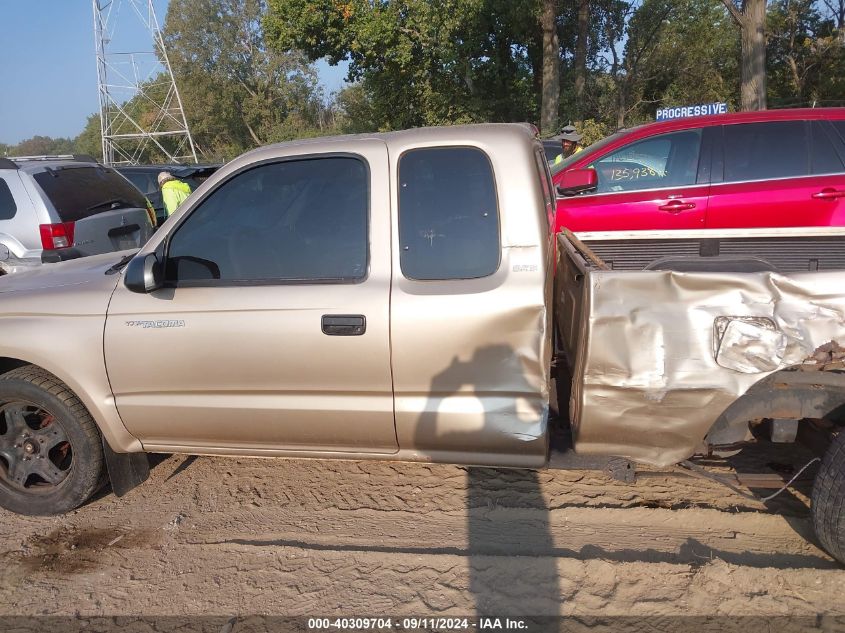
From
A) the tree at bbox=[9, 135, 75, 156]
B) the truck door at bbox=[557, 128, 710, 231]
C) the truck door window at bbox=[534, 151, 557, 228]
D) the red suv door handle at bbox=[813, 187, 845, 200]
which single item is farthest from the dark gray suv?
the tree at bbox=[9, 135, 75, 156]

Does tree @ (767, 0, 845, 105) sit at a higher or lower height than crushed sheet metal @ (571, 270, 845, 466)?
higher

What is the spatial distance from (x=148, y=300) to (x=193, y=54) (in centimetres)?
4470

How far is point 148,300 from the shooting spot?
323 cm

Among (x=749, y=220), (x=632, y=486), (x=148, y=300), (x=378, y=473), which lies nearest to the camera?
(x=148, y=300)

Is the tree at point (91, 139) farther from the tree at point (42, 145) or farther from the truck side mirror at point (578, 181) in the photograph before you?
the truck side mirror at point (578, 181)

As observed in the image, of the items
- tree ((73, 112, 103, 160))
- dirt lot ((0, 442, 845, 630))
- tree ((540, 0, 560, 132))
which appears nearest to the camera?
dirt lot ((0, 442, 845, 630))

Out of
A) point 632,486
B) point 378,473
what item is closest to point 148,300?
point 378,473

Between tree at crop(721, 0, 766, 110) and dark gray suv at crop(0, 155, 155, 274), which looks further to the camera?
tree at crop(721, 0, 766, 110)

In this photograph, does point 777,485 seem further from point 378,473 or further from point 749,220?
point 749,220

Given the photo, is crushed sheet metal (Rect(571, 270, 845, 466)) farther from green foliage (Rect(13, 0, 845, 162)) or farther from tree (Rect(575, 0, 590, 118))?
tree (Rect(575, 0, 590, 118))

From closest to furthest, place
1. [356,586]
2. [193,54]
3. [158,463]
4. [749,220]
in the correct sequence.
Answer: [356,586], [158,463], [749,220], [193,54]

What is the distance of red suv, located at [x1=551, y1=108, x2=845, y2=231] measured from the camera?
563 cm

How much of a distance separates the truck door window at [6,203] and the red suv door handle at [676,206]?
6204 mm

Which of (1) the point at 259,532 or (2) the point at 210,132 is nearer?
(1) the point at 259,532
